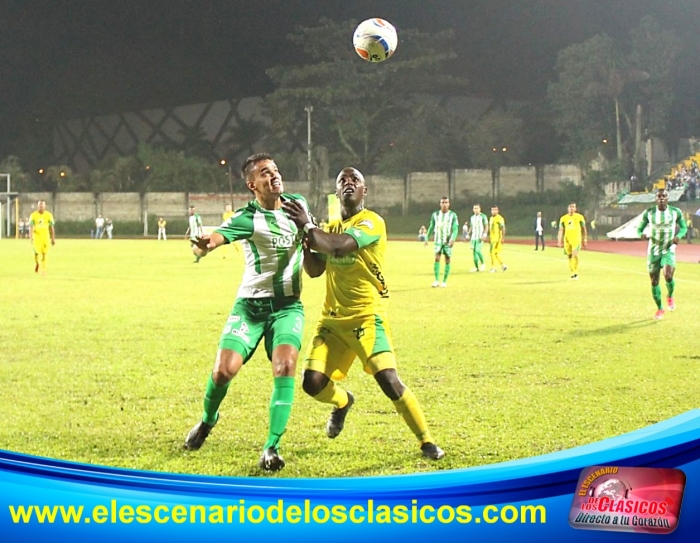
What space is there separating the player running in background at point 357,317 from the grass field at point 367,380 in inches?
16.3

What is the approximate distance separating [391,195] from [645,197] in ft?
41.9

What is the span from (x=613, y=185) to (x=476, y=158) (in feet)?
26.2

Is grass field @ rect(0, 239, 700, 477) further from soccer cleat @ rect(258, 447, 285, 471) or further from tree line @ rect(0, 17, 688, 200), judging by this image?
tree line @ rect(0, 17, 688, 200)

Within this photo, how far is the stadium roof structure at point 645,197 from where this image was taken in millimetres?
37312

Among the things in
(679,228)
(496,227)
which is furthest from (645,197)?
(679,228)

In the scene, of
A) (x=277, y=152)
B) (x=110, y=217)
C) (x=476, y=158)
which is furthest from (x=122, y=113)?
(x=476, y=158)

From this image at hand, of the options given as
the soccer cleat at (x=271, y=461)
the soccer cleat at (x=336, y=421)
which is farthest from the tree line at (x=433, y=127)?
the soccer cleat at (x=271, y=461)

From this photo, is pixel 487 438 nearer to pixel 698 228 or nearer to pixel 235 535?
pixel 235 535

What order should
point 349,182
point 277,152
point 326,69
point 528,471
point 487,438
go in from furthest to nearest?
point 277,152 → point 326,69 → point 487,438 → point 349,182 → point 528,471

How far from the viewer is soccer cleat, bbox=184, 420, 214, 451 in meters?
5.02

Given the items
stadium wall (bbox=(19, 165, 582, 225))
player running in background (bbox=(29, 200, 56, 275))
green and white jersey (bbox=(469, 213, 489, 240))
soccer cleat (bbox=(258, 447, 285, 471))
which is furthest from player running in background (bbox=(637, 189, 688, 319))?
stadium wall (bbox=(19, 165, 582, 225))

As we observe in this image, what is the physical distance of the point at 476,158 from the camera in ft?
155

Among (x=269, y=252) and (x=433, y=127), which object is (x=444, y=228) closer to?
(x=269, y=252)

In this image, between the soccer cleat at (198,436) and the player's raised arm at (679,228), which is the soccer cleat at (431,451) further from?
the player's raised arm at (679,228)
